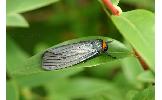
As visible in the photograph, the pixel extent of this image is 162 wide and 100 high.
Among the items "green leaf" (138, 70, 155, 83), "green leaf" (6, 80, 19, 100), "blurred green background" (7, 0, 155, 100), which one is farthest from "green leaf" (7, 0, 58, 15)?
"green leaf" (138, 70, 155, 83)

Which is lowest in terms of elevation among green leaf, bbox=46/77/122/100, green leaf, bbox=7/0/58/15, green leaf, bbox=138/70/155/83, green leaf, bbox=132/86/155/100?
green leaf, bbox=46/77/122/100

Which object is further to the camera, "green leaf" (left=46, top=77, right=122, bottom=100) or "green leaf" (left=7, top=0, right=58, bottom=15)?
"green leaf" (left=46, top=77, right=122, bottom=100)

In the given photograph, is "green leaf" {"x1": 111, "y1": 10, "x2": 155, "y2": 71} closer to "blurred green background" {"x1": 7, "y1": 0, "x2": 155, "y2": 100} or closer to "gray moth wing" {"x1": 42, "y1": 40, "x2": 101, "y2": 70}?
"gray moth wing" {"x1": 42, "y1": 40, "x2": 101, "y2": 70}

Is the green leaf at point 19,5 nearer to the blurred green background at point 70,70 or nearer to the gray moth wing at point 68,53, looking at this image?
the blurred green background at point 70,70

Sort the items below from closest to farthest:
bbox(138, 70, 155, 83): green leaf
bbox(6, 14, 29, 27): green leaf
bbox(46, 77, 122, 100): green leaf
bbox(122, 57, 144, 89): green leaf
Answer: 1. bbox(138, 70, 155, 83): green leaf
2. bbox(6, 14, 29, 27): green leaf
3. bbox(122, 57, 144, 89): green leaf
4. bbox(46, 77, 122, 100): green leaf

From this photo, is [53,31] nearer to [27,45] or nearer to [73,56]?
[27,45]
